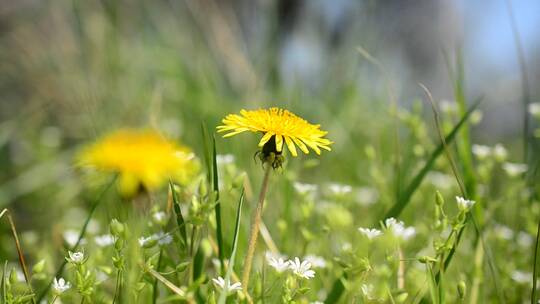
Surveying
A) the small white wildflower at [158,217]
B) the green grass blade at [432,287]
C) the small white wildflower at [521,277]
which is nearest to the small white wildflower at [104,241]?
the small white wildflower at [158,217]

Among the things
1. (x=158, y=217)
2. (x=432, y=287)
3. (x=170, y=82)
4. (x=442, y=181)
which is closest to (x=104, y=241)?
(x=158, y=217)

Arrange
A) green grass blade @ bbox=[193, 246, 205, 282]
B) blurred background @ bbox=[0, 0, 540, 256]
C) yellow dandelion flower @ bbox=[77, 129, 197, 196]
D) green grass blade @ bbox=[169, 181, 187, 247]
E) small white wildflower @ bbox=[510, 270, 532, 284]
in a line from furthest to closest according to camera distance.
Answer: blurred background @ bbox=[0, 0, 540, 256] < yellow dandelion flower @ bbox=[77, 129, 197, 196] < small white wildflower @ bbox=[510, 270, 532, 284] < green grass blade @ bbox=[193, 246, 205, 282] < green grass blade @ bbox=[169, 181, 187, 247]

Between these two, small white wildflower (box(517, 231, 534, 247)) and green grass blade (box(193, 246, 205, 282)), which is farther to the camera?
small white wildflower (box(517, 231, 534, 247))

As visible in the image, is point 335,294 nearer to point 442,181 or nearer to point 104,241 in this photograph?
point 104,241

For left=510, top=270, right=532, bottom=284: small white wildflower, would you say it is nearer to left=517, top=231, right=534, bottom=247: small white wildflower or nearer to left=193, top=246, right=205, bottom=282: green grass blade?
left=517, top=231, right=534, bottom=247: small white wildflower

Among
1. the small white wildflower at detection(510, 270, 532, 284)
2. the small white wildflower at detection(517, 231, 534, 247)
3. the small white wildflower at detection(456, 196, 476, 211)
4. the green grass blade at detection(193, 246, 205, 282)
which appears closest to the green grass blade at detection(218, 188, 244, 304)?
the green grass blade at detection(193, 246, 205, 282)

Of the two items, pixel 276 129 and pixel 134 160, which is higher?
pixel 276 129
